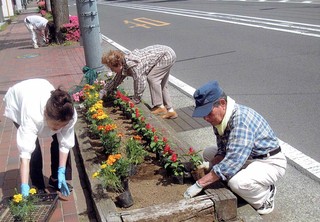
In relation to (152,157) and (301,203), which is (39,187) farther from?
(301,203)

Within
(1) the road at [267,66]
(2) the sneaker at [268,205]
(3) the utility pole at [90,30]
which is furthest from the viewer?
(3) the utility pole at [90,30]

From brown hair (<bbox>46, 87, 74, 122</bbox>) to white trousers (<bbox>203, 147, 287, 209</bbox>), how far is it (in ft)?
4.42

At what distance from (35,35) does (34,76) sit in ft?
20.2

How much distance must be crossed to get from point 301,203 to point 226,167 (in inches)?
33.7

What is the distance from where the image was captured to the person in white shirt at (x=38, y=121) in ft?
10.3

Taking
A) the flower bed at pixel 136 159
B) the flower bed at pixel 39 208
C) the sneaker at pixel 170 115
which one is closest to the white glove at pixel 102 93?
the flower bed at pixel 136 159

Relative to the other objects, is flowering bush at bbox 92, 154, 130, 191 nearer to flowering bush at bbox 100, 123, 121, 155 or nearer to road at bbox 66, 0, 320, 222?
flowering bush at bbox 100, 123, 121, 155

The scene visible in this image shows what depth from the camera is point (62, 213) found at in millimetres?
3654

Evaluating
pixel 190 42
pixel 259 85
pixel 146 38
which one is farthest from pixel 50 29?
pixel 259 85

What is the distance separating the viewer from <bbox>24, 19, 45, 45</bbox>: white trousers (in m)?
15.3

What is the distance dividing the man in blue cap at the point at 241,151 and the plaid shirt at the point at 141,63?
222cm

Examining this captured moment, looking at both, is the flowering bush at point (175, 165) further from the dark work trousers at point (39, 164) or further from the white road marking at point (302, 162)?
the white road marking at point (302, 162)

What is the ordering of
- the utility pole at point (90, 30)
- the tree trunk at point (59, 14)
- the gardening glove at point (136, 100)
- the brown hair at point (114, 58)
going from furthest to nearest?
the tree trunk at point (59, 14), the utility pole at point (90, 30), the gardening glove at point (136, 100), the brown hair at point (114, 58)

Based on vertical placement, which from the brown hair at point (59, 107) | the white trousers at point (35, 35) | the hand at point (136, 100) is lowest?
the white trousers at point (35, 35)
